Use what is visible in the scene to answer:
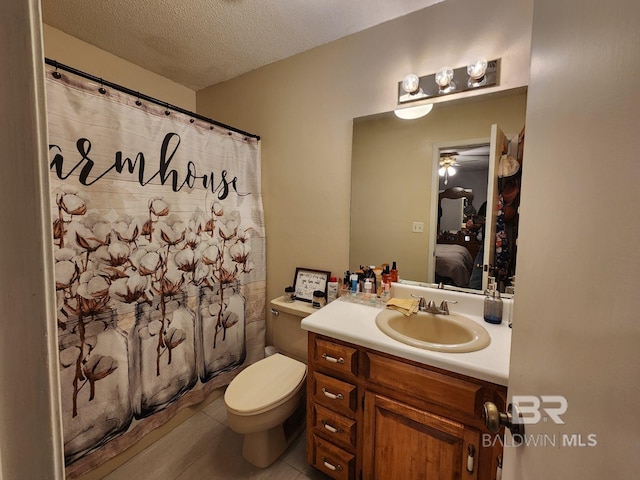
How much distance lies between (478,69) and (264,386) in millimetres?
1928

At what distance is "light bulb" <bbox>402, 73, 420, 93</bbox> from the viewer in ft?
4.56

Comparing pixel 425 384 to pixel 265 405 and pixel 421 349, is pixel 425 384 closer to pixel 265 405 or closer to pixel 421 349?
pixel 421 349

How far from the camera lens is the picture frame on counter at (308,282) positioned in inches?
70.6

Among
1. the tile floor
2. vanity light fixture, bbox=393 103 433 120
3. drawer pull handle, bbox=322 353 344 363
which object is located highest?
vanity light fixture, bbox=393 103 433 120

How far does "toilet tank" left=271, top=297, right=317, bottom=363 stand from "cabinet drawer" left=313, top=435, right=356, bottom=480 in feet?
1.99

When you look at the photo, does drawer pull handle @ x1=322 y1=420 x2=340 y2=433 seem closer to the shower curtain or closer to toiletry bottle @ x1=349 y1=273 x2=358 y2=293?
toiletry bottle @ x1=349 y1=273 x2=358 y2=293

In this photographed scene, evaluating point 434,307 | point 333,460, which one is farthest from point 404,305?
point 333,460

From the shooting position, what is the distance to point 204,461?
4.75ft

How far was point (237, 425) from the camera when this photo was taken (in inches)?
50.8

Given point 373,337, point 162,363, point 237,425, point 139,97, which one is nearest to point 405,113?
point 373,337

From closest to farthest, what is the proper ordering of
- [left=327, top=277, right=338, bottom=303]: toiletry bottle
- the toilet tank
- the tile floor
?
the tile floor < [left=327, top=277, right=338, bottom=303]: toiletry bottle < the toilet tank

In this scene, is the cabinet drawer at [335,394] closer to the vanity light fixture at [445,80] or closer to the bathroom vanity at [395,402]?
the bathroom vanity at [395,402]

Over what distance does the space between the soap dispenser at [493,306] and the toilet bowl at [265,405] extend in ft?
3.40

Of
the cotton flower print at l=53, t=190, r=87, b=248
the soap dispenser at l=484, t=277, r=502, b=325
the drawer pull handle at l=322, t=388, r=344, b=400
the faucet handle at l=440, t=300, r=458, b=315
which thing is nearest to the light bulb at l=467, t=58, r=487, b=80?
the soap dispenser at l=484, t=277, r=502, b=325
